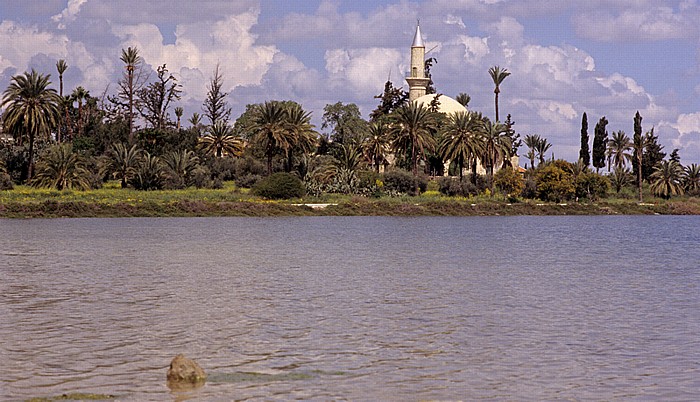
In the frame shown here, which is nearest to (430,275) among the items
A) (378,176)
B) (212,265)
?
(212,265)

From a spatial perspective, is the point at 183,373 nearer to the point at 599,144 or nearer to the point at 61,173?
the point at 61,173

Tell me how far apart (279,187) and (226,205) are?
5.63 metres

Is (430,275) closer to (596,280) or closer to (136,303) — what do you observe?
(596,280)

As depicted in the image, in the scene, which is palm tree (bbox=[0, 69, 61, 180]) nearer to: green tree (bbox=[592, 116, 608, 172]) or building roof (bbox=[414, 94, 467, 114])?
building roof (bbox=[414, 94, 467, 114])

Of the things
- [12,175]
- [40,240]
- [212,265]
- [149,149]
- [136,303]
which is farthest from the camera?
[149,149]

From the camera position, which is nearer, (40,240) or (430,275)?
(430,275)

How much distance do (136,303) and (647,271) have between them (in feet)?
62.3

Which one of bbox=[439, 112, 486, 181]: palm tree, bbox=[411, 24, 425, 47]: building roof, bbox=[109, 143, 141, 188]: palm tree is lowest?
bbox=[109, 143, 141, 188]: palm tree

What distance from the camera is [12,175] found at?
8725cm

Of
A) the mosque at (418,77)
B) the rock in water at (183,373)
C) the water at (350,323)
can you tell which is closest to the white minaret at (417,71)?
the mosque at (418,77)

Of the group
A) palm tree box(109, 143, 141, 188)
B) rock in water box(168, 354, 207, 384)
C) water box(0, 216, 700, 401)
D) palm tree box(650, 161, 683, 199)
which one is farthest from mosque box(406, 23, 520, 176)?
rock in water box(168, 354, 207, 384)

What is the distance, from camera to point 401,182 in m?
89.6

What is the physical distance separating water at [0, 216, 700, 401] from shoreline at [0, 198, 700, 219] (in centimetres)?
3171

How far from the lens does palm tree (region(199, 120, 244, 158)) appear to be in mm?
100750
